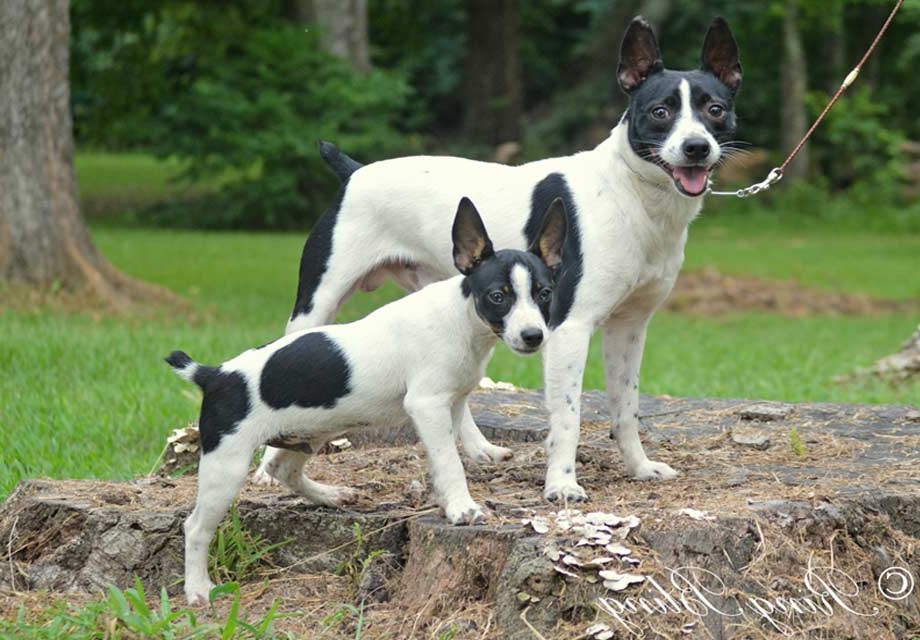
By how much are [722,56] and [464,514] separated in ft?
6.47

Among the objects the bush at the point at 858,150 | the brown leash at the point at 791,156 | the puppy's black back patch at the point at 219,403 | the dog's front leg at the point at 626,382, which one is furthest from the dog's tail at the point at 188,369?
the bush at the point at 858,150

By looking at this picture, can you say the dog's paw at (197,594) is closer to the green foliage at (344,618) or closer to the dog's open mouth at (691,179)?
the green foliage at (344,618)

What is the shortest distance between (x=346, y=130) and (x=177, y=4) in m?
4.62

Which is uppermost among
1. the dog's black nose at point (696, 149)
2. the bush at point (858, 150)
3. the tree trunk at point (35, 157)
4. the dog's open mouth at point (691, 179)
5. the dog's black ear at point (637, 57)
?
the dog's black ear at point (637, 57)

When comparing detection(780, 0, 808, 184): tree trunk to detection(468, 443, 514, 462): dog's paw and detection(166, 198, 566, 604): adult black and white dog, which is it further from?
detection(166, 198, 566, 604): adult black and white dog

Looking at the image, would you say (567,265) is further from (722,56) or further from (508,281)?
(722,56)

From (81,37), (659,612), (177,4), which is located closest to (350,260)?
(659,612)

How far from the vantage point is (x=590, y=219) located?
506 cm

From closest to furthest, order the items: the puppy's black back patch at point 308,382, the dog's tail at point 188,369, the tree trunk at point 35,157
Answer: the puppy's black back patch at point 308,382 < the dog's tail at point 188,369 < the tree trunk at point 35,157

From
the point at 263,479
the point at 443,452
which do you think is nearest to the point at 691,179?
the point at 443,452

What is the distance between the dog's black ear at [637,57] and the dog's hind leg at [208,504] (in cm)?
195

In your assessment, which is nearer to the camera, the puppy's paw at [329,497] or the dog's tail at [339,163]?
the puppy's paw at [329,497]

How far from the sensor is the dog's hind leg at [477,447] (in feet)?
19.0

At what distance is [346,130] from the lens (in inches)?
806
